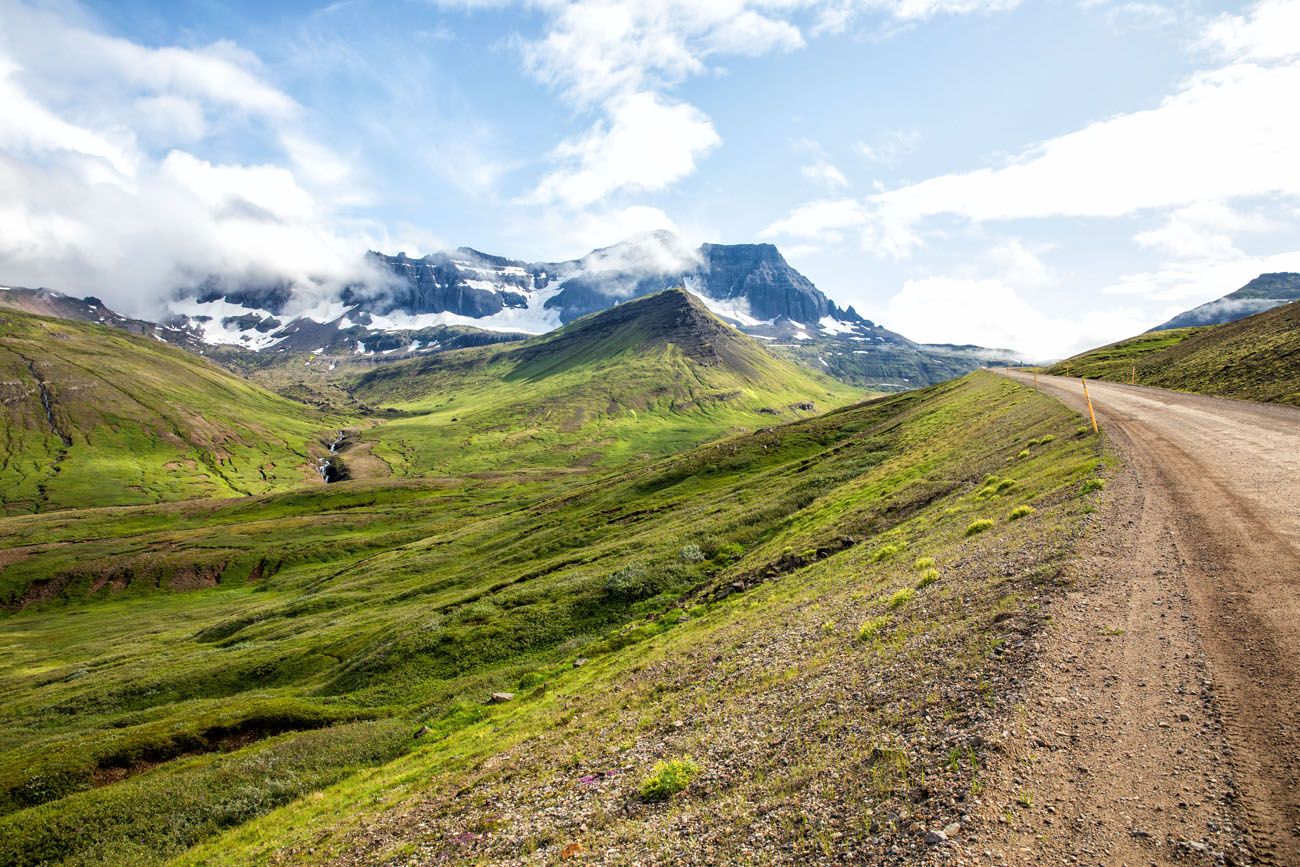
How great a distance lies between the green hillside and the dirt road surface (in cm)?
122

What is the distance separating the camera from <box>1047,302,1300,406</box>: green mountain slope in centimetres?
5131

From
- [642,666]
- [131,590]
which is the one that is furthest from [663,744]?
[131,590]

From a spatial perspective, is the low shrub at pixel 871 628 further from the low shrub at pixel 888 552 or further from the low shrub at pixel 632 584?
the low shrub at pixel 632 584

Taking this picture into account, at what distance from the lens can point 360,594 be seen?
8494 centimetres

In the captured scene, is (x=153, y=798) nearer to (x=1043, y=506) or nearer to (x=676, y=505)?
(x=1043, y=506)

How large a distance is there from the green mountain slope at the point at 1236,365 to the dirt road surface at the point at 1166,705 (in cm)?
4030

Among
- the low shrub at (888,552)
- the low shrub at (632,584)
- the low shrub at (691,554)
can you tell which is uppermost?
the low shrub at (888,552)

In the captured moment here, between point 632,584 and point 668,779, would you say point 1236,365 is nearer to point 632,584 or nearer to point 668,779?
point 632,584

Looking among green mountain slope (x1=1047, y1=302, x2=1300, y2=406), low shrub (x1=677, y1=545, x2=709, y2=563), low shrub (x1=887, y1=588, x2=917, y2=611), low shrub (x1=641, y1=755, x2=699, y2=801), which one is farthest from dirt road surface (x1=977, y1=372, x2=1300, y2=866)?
green mountain slope (x1=1047, y1=302, x2=1300, y2=406)

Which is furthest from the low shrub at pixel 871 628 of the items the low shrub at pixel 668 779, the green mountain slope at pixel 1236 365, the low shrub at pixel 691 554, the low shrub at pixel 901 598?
the green mountain slope at pixel 1236 365

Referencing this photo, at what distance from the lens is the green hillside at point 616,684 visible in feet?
48.7

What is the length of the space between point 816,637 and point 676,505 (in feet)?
197

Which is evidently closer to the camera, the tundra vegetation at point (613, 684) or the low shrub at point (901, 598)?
the tundra vegetation at point (613, 684)

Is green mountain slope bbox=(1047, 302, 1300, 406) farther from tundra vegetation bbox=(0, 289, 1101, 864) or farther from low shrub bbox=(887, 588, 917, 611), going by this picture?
low shrub bbox=(887, 588, 917, 611)
